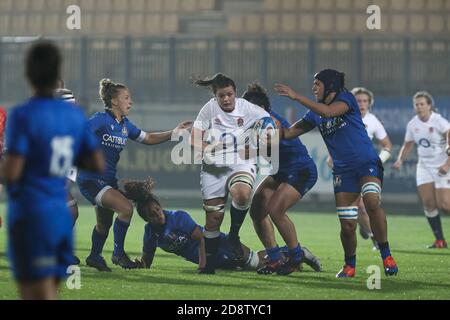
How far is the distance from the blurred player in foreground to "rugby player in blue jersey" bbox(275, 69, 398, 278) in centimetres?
450

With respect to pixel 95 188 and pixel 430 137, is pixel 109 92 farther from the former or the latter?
pixel 430 137

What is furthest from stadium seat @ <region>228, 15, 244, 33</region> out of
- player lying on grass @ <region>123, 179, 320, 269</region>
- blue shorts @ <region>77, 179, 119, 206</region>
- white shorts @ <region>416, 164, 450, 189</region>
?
blue shorts @ <region>77, 179, 119, 206</region>

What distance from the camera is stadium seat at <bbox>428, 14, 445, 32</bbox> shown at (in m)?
26.0

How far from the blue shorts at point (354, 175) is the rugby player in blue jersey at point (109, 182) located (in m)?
1.64

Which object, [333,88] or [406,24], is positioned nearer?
[333,88]

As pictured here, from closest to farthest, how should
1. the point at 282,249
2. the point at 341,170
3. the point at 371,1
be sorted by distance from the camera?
the point at 341,170
the point at 282,249
the point at 371,1

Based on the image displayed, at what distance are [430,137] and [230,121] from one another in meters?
5.63

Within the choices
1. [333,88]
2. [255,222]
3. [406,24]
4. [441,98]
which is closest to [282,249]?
[255,222]

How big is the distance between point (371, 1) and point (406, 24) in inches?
45.7

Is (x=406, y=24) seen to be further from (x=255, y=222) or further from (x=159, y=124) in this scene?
(x=255, y=222)

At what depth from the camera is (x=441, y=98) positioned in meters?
23.0

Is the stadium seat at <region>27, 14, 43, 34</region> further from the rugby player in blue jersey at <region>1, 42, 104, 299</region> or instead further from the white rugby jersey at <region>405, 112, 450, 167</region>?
the rugby player in blue jersey at <region>1, 42, 104, 299</region>

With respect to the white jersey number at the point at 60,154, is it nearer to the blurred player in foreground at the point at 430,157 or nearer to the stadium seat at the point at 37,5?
the blurred player in foreground at the point at 430,157

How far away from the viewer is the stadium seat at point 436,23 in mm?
26031
